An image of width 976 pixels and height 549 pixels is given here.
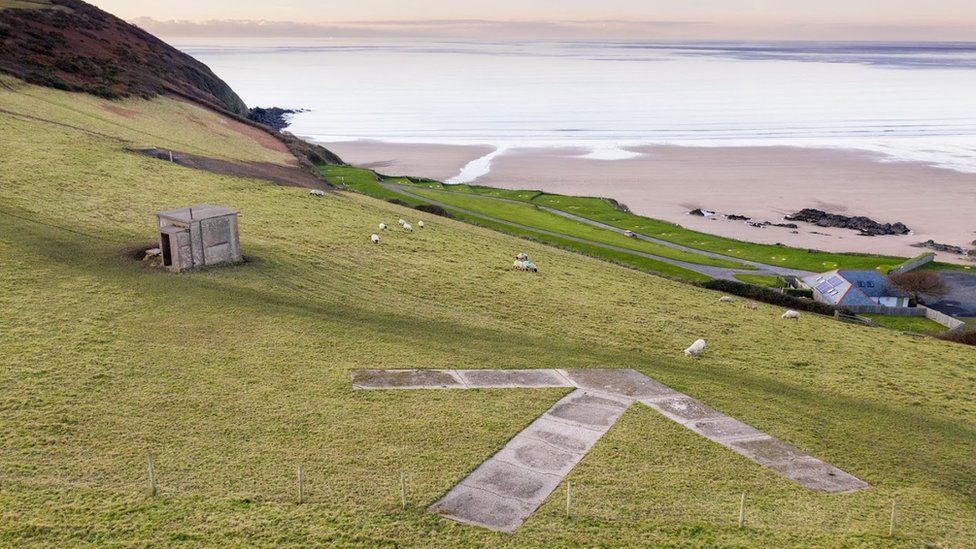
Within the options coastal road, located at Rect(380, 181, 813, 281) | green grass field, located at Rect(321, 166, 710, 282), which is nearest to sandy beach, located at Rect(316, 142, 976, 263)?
coastal road, located at Rect(380, 181, 813, 281)

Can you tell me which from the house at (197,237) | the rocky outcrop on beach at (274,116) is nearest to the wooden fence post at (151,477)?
the house at (197,237)

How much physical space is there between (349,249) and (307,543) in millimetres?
30082

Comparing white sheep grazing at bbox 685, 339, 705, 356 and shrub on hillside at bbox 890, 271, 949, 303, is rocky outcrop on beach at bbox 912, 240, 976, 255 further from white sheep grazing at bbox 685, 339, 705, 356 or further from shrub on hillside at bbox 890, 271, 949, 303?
white sheep grazing at bbox 685, 339, 705, 356

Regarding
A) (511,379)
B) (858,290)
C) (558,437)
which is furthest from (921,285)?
(558,437)

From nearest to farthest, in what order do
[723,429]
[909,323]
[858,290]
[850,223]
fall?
1. [723,429]
2. [909,323]
3. [858,290]
4. [850,223]

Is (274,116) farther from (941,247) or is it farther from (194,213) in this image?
(194,213)

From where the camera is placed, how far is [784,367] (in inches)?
1358

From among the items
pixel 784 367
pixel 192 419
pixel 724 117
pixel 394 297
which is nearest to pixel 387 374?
pixel 192 419

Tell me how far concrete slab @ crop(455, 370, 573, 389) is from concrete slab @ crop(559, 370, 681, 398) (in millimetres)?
616

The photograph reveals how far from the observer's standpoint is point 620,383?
93.1 ft

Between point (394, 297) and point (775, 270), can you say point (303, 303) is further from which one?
point (775, 270)

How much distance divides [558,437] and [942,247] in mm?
65456

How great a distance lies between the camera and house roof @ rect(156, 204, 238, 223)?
3594 centimetres

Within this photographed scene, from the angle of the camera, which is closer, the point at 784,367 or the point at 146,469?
the point at 146,469
